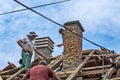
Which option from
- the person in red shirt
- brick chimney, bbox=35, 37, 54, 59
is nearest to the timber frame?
brick chimney, bbox=35, 37, 54, 59

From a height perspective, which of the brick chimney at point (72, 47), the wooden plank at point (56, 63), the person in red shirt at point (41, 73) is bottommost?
the person in red shirt at point (41, 73)

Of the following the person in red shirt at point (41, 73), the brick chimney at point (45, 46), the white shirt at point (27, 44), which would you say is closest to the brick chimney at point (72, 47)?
the white shirt at point (27, 44)

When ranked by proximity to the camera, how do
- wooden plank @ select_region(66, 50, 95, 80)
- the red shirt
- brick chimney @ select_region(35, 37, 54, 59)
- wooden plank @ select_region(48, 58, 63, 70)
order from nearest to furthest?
the red shirt → wooden plank @ select_region(66, 50, 95, 80) → wooden plank @ select_region(48, 58, 63, 70) → brick chimney @ select_region(35, 37, 54, 59)

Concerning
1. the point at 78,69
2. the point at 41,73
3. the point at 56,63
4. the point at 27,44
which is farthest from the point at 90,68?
the point at 41,73

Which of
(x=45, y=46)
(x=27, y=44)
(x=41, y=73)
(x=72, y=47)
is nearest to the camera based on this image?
(x=41, y=73)

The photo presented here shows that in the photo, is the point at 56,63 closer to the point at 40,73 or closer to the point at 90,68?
the point at 90,68

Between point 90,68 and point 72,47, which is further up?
point 72,47

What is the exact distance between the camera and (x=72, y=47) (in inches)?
458

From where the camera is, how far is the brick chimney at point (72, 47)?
11.3 m

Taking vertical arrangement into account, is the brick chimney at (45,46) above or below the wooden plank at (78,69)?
above

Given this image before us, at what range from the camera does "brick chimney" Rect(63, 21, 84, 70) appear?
11.3 meters

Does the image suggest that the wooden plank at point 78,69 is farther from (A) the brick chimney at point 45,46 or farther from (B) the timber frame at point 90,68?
(A) the brick chimney at point 45,46

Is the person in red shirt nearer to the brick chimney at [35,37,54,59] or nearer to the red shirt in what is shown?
the red shirt

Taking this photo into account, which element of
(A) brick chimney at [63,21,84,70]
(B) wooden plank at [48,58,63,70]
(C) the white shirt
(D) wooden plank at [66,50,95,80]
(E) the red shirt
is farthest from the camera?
(A) brick chimney at [63,21,84,70]
